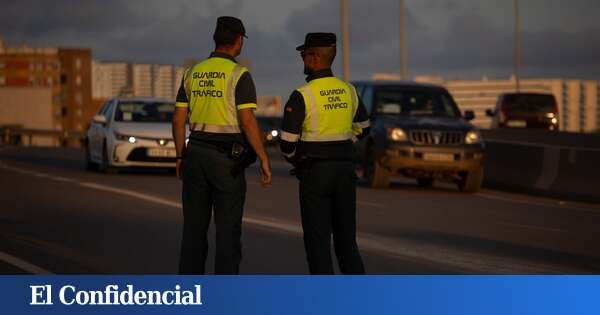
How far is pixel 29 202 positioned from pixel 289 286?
14094 mm

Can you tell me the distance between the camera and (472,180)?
24125 millimetres

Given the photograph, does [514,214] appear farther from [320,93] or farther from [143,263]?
[320,93]

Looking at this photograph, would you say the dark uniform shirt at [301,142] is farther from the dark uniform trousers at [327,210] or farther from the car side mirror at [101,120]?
the car side mirror at [101,120]

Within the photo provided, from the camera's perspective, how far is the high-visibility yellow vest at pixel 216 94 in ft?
28.6

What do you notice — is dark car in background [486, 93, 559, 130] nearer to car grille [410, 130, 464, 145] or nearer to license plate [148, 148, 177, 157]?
license plate [148, 148, 177, 157]

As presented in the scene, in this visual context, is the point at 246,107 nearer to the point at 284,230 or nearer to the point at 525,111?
the point at 284,230

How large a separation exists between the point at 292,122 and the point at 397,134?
49.0 ft

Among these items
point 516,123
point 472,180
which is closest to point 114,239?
point 472,180

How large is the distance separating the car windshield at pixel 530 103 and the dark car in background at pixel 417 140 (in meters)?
29.8

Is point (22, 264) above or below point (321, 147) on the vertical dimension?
below

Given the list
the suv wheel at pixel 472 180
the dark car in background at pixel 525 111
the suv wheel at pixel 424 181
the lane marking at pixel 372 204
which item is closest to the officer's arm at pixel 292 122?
the lane marking at pixel 372 204

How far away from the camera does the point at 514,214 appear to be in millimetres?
19156

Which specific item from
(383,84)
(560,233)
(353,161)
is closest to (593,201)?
(383,84)

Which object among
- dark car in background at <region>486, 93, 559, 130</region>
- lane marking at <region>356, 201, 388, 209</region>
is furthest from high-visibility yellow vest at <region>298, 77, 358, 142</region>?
dark car in background at <region>486, 93, 559, 130</region>
